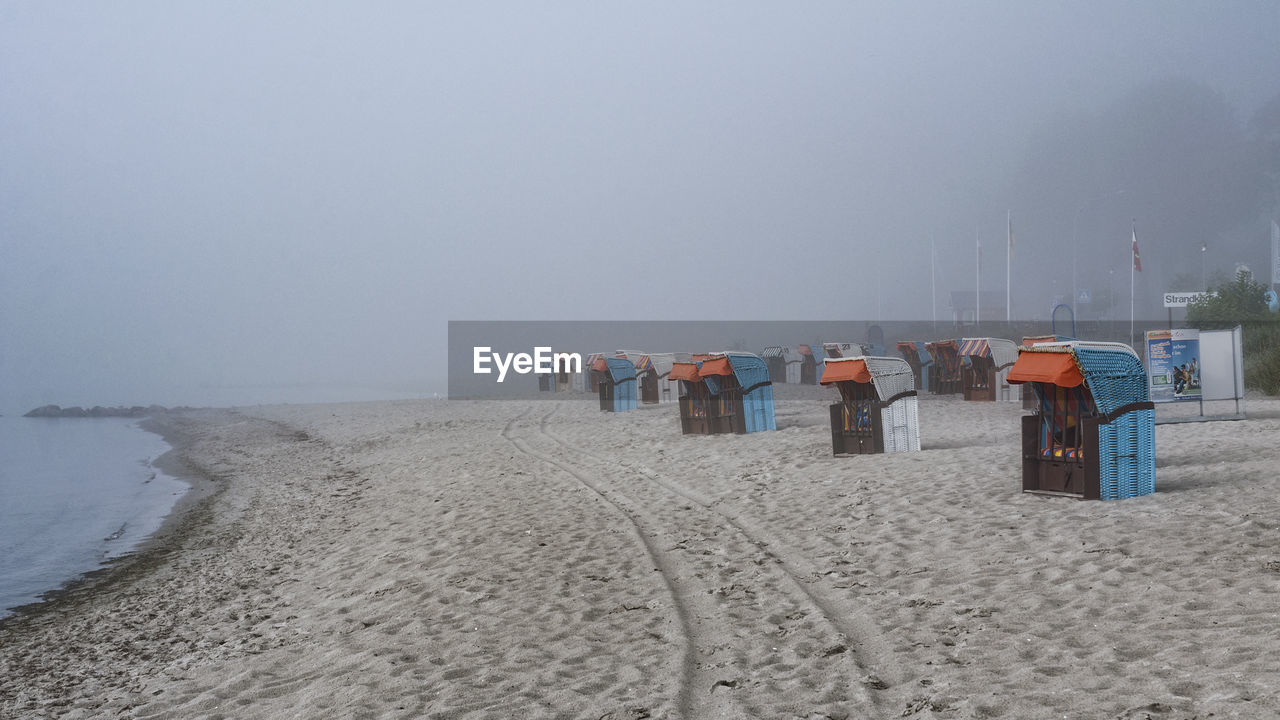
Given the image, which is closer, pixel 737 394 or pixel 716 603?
pixel 716 603

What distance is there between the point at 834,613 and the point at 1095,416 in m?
4.41

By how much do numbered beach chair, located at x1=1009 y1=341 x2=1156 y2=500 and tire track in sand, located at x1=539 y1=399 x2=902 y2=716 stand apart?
3019 millimetres

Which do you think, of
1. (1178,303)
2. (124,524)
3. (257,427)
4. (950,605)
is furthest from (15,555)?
(1178,303)

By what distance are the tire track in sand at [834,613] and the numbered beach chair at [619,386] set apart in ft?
49.5

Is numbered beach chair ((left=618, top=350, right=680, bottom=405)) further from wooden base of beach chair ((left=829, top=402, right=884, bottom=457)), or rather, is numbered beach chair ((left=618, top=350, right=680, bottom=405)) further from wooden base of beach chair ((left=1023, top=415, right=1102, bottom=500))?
wooden base of beach chair ((left=1023, top=415, right=1102, bottom=500))

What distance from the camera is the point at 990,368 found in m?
24.6

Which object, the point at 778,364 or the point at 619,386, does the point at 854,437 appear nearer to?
the point at 619,386

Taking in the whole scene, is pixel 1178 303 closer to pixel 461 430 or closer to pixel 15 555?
pixel 461 430

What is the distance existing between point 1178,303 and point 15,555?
36118mm

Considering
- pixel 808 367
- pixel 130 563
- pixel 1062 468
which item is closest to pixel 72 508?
pixel 130 563

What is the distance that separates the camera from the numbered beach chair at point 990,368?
2434 cm

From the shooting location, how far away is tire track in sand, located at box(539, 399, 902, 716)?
4.88 meters

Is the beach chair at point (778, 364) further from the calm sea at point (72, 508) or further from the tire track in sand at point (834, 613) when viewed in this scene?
the tire track in sand at point (834, 613)

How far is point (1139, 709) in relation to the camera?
4.18 m
